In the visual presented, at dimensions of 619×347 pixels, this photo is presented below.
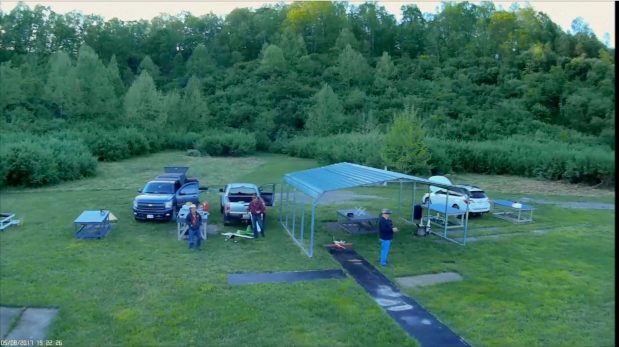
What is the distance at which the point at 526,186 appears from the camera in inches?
1277

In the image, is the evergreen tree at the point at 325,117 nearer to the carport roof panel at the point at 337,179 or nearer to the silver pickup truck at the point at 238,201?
the silver pickup truck at the point at 238,201

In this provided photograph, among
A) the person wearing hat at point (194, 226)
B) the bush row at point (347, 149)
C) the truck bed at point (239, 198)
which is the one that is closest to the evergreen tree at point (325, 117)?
the bush row at point (347, 149)

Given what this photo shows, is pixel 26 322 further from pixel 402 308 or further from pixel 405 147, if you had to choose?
pixel 405 147

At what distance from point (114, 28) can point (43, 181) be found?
7667 centimetres

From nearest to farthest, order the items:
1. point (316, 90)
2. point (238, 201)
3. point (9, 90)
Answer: point (238, 201)
point (9, 90)
point (316, 90)

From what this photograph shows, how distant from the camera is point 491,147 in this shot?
39.2 m

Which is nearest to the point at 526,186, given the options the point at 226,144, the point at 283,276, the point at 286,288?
the point at 283,276

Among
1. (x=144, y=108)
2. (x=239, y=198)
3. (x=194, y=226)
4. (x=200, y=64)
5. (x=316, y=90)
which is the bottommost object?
(x=194, y=226)

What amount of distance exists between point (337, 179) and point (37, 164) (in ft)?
68.0

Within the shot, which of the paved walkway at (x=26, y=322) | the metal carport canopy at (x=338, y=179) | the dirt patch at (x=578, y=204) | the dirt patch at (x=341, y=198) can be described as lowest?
the dirt patch at (x=341, y=198)

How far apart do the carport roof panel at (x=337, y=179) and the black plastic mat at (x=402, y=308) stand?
7.06 feet

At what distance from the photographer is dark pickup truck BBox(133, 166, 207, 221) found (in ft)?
58.7

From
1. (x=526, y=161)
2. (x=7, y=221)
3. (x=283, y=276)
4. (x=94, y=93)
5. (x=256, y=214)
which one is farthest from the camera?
(x=94, y=93)

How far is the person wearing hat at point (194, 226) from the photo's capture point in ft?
46.8
